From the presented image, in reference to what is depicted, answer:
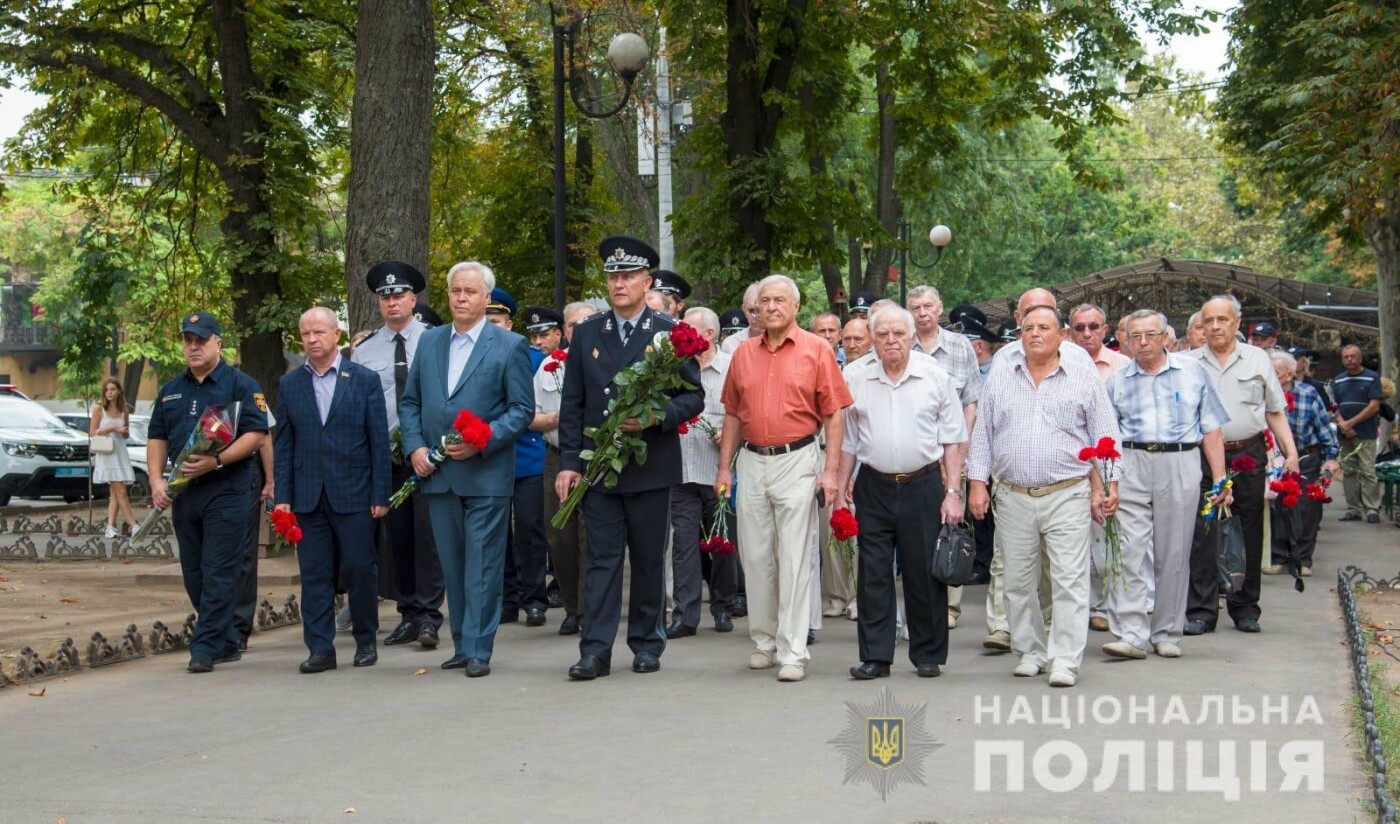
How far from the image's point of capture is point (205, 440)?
984 cm

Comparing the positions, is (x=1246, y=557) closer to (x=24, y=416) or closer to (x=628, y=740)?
(x=628, y=740)

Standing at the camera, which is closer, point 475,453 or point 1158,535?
point 475,453

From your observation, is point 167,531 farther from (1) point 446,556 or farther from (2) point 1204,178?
(2) point 1204,178

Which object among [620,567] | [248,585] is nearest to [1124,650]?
[620,567]

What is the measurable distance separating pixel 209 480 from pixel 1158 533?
5743 millimetres

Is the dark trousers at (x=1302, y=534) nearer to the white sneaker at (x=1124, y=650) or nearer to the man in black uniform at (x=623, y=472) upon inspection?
the white sneaker at (x=1124, y=650)

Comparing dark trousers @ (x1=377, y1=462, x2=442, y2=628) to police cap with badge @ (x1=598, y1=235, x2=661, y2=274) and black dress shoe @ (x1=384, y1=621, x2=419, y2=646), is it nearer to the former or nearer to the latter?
black dress shoe @ (x1=384, y1=621, x2=419, y2=646)

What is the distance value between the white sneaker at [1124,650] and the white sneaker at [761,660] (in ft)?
6.54

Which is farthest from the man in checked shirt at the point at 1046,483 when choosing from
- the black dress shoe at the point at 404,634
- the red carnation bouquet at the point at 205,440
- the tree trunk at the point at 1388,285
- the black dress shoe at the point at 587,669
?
the tree trunk at the point at 1388,285

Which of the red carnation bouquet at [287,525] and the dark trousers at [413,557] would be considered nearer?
the red carnation bouquet at [287,525]

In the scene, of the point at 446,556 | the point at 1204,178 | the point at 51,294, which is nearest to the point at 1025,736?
the point at 446,556

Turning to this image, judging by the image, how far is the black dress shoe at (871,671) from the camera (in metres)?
9.01

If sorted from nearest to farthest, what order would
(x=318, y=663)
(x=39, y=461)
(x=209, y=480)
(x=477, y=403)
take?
(x=477, y=403)
(x=318, y=663)
(x=209, y=480)
(x=39, y=461)

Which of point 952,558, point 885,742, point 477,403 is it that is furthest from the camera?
point 477,403
